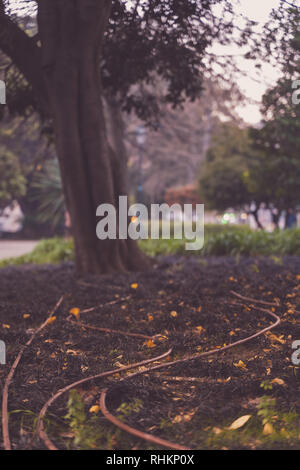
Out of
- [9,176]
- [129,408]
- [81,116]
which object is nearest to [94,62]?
[81,116]

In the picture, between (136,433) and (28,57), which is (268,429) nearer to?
(136,433)

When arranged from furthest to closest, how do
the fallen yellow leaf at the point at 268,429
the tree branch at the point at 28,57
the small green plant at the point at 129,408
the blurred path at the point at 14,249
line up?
the blurred path at the point at 14,249
the tree branch at the point at 28,57
the small green plant at the point at 129,408
the fallen yellow leaf at the point at 268,429

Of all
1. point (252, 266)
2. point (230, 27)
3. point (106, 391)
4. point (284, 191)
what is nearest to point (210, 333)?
point (106, 391)

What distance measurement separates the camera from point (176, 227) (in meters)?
19.0

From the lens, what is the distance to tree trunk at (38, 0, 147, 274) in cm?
660

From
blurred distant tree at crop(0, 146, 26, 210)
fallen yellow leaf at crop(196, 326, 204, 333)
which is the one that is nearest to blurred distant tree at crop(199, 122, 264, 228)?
blurred distant tree at crop(0, 146, 26, 210)

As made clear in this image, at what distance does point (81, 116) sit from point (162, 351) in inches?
162

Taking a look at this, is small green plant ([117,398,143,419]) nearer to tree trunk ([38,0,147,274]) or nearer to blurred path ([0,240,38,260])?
tree trunk ([38,0,147,274])

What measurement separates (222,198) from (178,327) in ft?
55.3

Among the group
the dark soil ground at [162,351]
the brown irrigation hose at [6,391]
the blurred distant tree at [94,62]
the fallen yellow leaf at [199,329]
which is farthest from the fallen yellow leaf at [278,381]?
the blurred distant tree at [94,62]

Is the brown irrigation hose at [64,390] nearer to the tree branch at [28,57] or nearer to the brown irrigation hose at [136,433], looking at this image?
the brown irrigation hose at [136,433]

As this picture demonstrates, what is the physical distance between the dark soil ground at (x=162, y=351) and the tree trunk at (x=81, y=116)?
67 cm

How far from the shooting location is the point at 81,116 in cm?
725

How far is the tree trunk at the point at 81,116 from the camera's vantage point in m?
6.60
